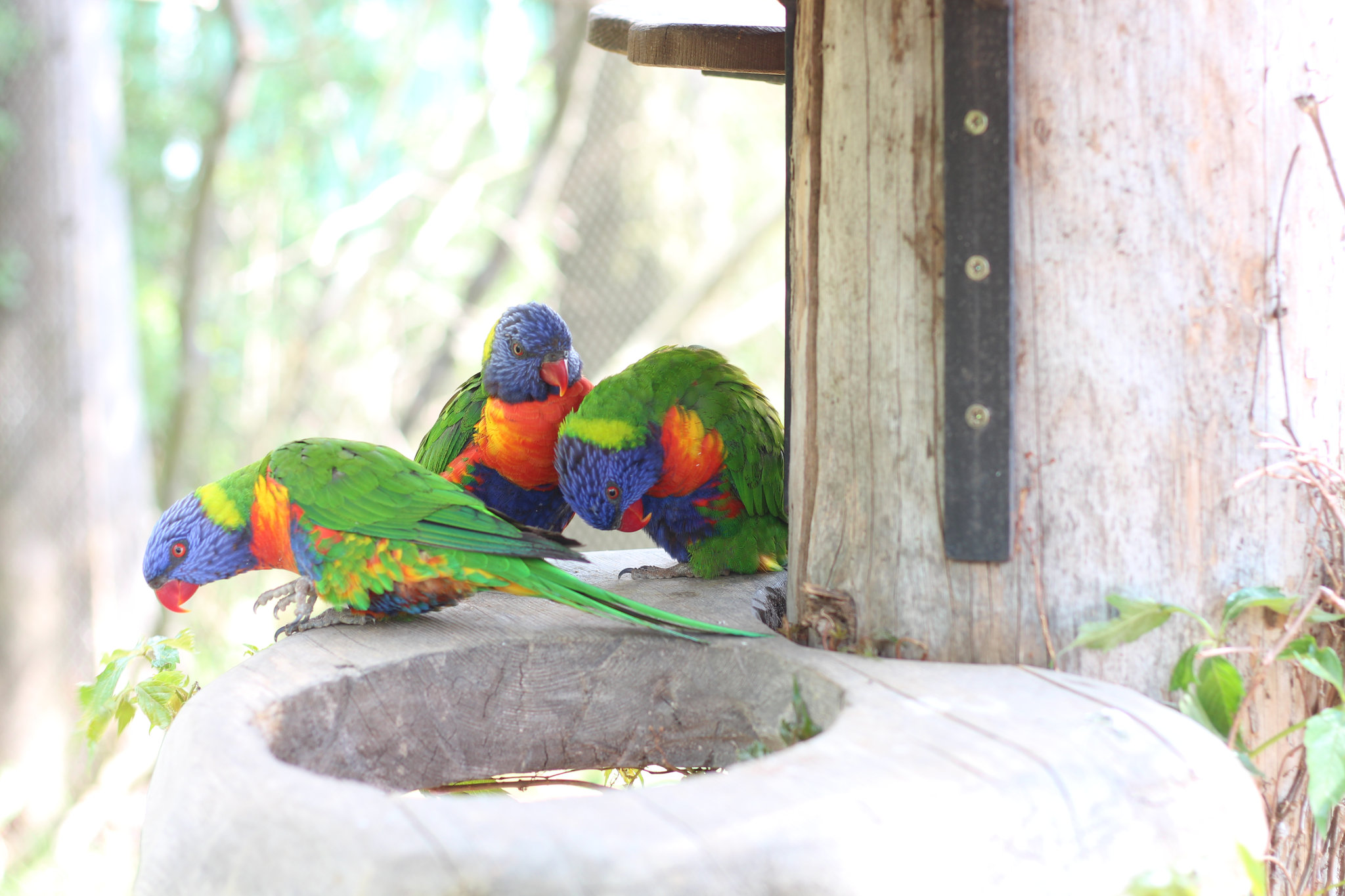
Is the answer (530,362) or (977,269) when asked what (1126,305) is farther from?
(530,362)

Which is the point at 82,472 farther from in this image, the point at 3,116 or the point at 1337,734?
the point at 1337,734

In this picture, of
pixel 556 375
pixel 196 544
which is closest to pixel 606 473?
pixel 556 375

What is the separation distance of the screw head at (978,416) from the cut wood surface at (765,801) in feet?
1.13

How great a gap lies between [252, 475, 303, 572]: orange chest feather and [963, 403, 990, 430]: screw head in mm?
1259

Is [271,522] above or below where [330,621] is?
above

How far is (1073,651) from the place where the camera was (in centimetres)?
145

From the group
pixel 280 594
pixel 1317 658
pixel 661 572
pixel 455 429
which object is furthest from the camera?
pixel 455 429

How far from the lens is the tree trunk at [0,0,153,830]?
5.44m

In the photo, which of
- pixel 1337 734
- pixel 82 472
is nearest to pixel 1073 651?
pixel 1337 734

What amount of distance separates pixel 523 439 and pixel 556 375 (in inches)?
7.2

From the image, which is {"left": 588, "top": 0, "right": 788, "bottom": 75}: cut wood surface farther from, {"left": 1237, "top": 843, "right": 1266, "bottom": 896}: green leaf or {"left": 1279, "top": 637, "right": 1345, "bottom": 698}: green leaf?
{"left": 1237, "top": 843, "right": 1266, "bottom": 896}: green leaf

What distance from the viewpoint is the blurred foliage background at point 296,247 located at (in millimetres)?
5449

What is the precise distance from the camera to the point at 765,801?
102 cm

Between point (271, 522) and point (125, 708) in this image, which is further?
point (271, 522)
